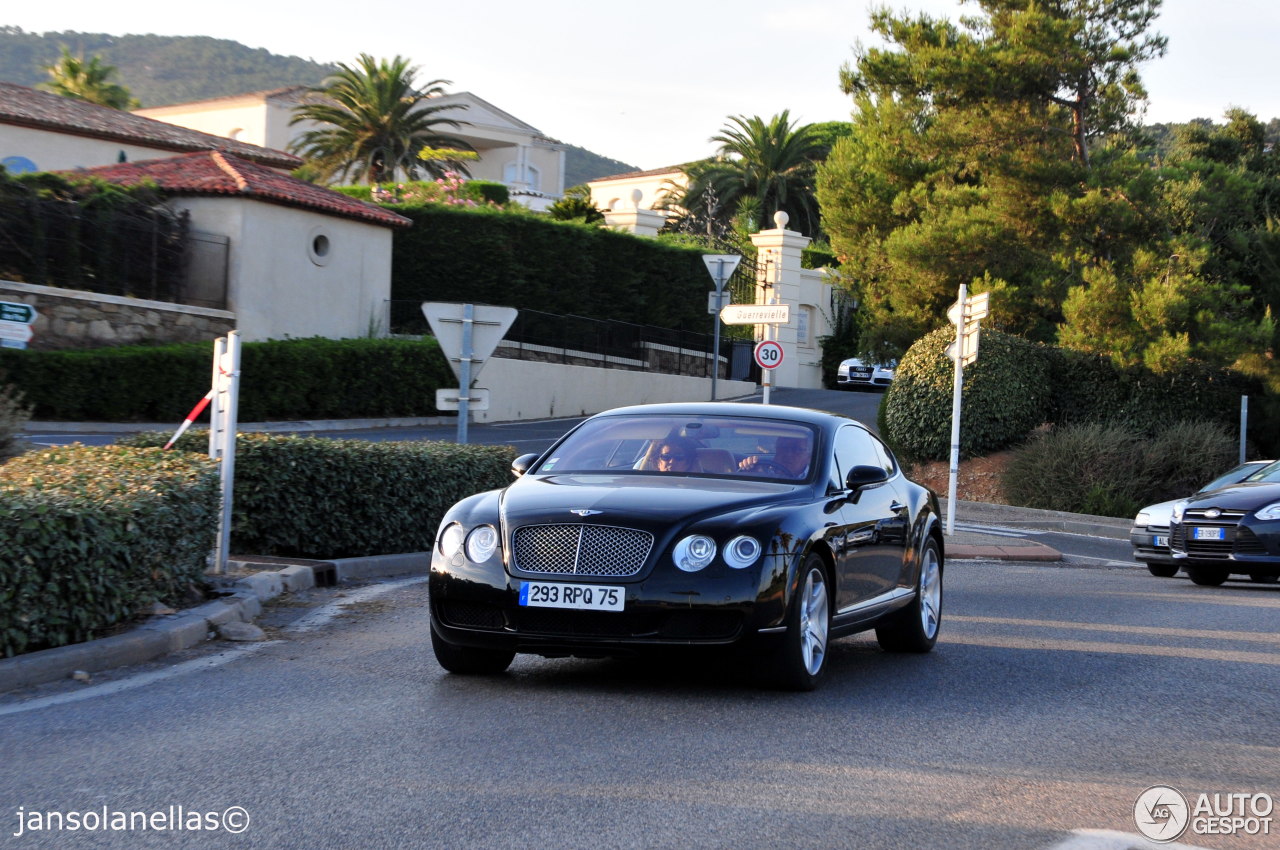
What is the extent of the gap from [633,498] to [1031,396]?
22.1 meters

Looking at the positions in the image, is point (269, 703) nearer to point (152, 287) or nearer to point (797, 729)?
point (797, 729)

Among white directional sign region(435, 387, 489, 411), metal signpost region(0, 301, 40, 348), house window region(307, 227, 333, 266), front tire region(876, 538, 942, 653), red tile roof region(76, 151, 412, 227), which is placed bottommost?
front tire region(876, 538, 942, 653)

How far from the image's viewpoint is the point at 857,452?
869 cm

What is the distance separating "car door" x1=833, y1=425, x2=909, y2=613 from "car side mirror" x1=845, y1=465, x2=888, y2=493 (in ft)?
0.26

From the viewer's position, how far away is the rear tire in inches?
588

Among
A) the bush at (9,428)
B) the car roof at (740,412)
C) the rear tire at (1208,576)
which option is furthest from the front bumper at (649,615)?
the rear tire at (1208,576)

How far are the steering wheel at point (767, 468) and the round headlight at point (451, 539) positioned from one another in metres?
1.70

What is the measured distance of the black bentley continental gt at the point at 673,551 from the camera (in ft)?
22.1

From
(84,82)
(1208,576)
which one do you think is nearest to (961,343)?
(1208,576)

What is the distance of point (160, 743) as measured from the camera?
580 centimetres

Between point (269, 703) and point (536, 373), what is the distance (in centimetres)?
2793

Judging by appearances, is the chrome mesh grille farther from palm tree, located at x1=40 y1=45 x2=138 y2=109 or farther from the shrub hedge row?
palm tree, located at x1=40 y1=45 x2=138 y2=109

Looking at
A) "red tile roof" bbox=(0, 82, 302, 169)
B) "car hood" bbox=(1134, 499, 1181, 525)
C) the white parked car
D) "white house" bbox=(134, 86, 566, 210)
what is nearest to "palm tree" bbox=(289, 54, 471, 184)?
"red tile roof" bbox=(0, 82, 302, 169)

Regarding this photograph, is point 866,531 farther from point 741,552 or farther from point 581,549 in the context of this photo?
point 581,549
